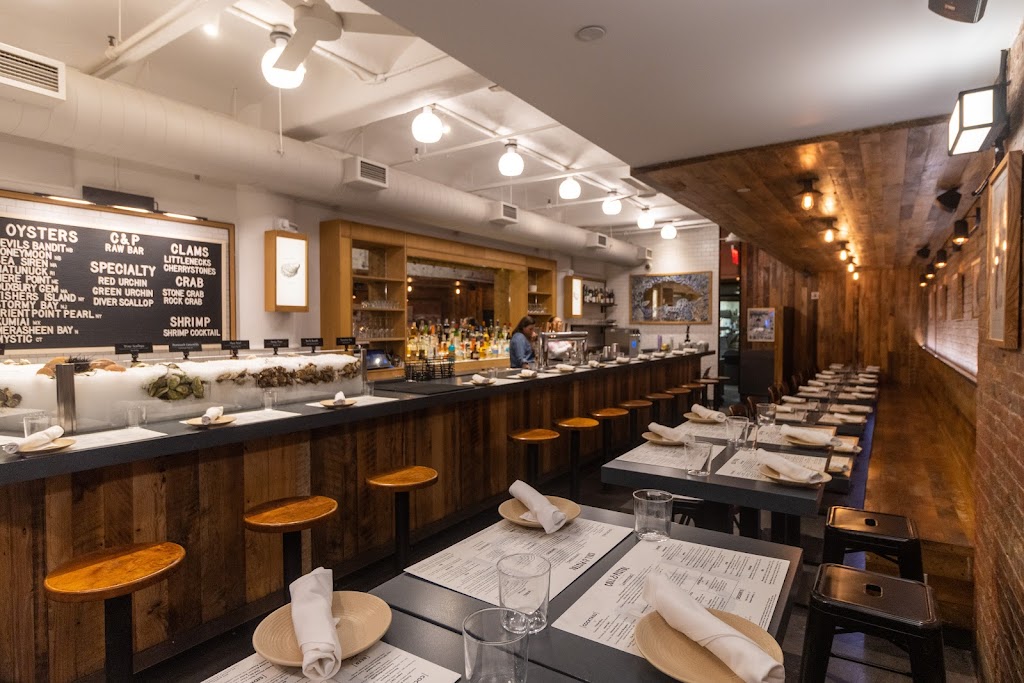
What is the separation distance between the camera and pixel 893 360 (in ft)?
33.9

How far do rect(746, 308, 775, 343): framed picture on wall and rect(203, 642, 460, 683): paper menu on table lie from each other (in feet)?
35.7

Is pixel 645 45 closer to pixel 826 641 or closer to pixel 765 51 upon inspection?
pixel 765 51

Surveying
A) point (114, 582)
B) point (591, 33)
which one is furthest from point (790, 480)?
point (114, 582)

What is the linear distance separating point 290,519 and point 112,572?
0.67 m

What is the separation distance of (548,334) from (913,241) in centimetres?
515

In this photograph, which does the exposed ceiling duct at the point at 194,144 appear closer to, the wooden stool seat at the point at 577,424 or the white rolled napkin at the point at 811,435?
the wooden stool seat at the point at 577,424

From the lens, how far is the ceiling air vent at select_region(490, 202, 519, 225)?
6.95 metres

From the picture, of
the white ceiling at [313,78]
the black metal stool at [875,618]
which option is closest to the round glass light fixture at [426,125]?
the white ceiling at [313,78]

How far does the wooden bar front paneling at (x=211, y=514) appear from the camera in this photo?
2203 mm

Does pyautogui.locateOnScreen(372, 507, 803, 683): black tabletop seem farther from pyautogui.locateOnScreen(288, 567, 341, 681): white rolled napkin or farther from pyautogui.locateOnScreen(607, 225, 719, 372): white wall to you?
pyautogui.locateOnScreen(607, 225, 719, 372): white wall

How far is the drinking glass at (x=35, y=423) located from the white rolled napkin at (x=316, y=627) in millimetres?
1829

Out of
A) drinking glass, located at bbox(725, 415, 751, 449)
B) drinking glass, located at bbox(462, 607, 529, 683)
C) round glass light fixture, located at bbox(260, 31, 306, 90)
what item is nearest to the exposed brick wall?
drinking glass, located at bbox(725, 415, 751, 449)

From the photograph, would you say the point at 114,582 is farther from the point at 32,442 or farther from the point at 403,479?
the point at 403,479

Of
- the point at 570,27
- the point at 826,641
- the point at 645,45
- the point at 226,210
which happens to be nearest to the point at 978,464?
the point at 826,641
